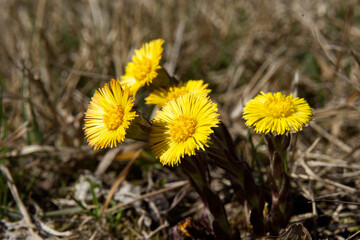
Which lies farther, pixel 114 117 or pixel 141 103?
pixel 141 103

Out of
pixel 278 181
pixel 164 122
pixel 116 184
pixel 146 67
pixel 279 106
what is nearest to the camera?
pixel 279 106

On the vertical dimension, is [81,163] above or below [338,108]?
above

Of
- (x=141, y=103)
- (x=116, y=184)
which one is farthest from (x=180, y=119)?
(x=141, y=103)

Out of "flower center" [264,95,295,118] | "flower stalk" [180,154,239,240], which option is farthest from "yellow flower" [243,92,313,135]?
"flower stalk" [180,154,239,240]

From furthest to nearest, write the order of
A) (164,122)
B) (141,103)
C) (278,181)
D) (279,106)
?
1. (141,103)
2. (278,181)
3. (164,122)
4. (279,106)

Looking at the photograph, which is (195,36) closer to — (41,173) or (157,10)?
(157,10)

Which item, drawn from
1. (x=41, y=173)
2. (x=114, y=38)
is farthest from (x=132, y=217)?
(x=114, y=38)

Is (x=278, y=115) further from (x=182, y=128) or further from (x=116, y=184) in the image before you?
(x=116, y=184)
